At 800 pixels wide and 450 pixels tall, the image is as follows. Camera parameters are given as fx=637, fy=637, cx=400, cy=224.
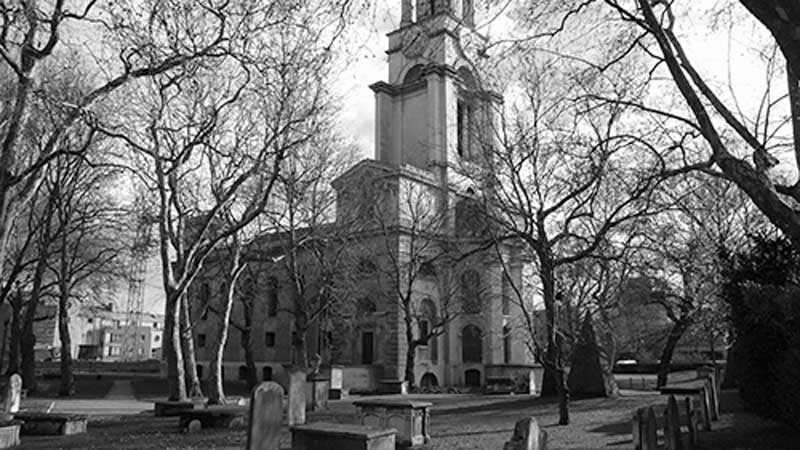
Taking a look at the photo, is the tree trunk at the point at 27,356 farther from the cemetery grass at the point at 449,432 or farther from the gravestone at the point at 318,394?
the gravestone at the point at 318,394

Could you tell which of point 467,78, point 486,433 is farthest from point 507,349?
point 486,433

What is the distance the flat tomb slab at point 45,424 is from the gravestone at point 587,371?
1671 cm

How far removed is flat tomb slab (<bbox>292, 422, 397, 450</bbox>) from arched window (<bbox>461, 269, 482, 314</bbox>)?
30.8 meters

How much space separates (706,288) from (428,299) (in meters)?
20.7

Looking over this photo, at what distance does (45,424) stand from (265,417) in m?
9.79

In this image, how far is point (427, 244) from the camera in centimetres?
3756

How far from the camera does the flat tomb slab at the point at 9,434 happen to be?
1173cm

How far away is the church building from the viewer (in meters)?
35.6

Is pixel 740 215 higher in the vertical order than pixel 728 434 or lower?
higher

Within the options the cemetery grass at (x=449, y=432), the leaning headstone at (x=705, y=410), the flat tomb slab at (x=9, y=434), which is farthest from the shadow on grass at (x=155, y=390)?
the leaning headstone at (x=705, y=410)

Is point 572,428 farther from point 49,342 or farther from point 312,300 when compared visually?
point 49,342

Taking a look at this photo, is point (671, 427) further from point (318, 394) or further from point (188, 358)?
point (188, 358)

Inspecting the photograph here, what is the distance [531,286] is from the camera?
28844mm

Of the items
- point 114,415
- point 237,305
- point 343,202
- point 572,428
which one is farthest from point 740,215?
point 237,305
